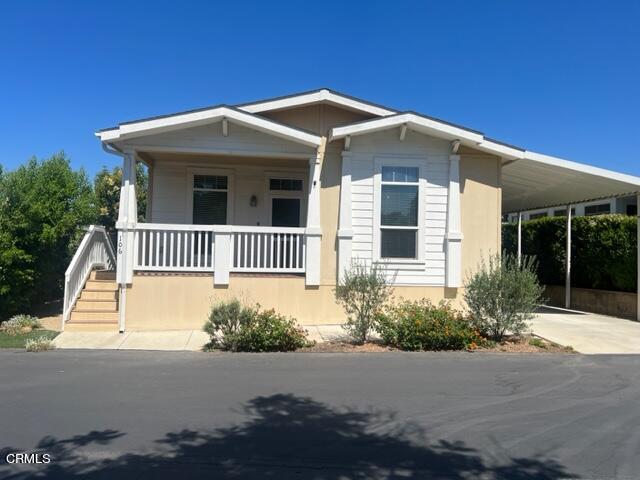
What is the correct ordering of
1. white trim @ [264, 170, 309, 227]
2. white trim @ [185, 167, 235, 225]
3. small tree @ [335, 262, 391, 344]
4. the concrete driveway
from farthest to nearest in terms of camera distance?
white trim @ [264, 170, 309, 227] → white trim @ [185, 167, 235, 225] → the concrete driveway → small tree @ [335, 262, 391, 344]

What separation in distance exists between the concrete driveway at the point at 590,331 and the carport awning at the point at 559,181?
314 cm

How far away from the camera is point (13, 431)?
193 inches

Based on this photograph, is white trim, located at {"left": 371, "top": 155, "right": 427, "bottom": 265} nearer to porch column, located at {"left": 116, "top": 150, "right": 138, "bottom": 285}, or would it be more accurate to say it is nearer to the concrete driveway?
the concrete driveway

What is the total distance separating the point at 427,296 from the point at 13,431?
8533 mm

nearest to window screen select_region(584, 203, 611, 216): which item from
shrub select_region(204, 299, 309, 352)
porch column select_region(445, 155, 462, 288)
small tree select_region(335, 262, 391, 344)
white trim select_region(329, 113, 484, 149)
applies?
porch column select_region(445, 155, 462, 288)

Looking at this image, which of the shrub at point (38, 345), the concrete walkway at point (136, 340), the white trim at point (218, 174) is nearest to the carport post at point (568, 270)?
the white trim at point (218, 174)

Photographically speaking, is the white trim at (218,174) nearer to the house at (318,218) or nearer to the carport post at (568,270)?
the house at (318,218)

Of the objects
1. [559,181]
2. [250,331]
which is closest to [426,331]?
[250,331]

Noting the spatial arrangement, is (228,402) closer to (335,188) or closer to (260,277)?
(260,277)

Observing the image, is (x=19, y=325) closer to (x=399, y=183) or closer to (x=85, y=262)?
(x=85, y=262)

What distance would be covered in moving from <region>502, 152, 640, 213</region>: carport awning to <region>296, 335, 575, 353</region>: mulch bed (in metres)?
4.20

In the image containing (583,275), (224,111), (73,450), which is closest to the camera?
(73,450)

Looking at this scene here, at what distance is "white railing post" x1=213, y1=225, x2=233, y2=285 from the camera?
10898 mm

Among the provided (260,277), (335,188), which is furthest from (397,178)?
(260,277)
